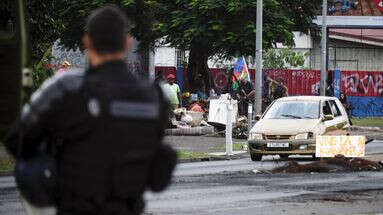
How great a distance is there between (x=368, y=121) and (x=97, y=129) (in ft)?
138

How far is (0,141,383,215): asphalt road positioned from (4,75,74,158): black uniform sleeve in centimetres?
773

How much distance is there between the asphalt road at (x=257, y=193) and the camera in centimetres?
1361

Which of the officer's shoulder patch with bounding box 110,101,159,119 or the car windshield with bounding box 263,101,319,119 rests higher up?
the officer's shoulder patch with bounding box 110,101,159,119

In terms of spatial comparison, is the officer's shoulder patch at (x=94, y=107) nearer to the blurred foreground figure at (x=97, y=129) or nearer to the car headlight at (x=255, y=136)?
the blurred foreground figure at (x=97, y=129)

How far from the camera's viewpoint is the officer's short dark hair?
5.27 metres

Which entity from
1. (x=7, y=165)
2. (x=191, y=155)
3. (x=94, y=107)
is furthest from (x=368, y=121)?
(x=94, y=107)

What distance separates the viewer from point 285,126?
2338cm

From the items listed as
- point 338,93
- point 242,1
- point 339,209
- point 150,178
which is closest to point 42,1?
point 339,209

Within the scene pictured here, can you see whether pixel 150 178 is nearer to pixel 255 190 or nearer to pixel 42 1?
pixel 255 190

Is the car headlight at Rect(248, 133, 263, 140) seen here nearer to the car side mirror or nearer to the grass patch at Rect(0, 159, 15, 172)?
the car side mirror

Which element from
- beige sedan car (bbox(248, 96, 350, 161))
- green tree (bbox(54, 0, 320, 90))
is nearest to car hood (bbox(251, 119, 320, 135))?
beige sedan car (bbox(248, 96, 350, 161))

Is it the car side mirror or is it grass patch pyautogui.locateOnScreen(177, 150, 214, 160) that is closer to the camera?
the car side mirror

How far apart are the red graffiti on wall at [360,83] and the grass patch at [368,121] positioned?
1.66 m

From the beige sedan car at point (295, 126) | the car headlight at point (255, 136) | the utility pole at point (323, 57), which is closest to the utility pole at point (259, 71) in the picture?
the beige sedan car at point (295, 126)
